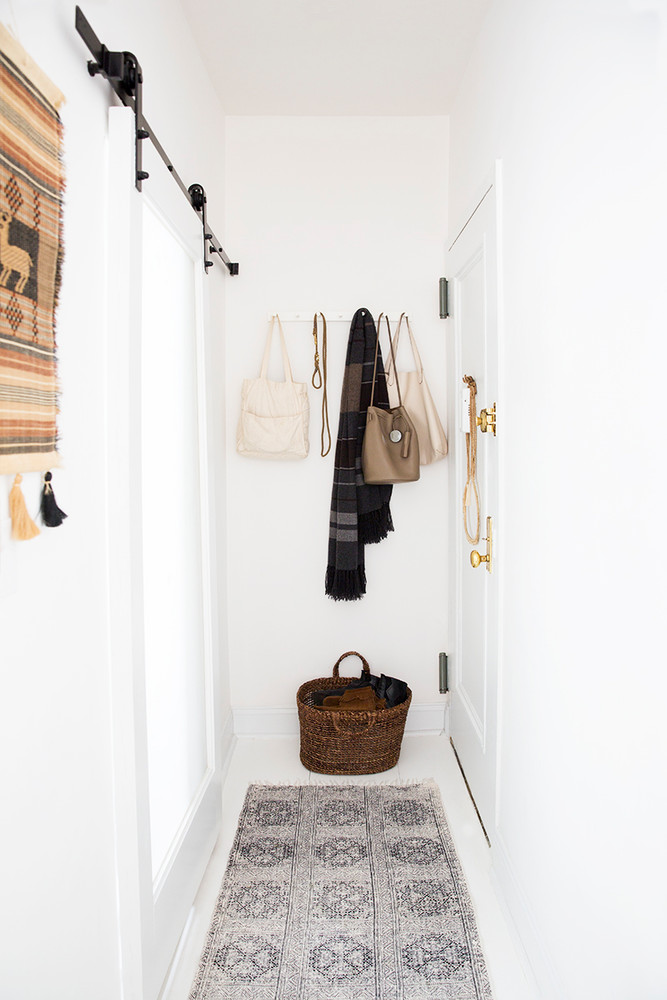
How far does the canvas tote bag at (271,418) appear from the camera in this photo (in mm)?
2666

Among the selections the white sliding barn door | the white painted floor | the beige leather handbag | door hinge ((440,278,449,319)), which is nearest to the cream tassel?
the white sliding barn door

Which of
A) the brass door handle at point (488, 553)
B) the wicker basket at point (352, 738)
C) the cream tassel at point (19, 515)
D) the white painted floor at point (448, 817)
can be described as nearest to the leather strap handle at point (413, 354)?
the brass door handle at point (488, 553)

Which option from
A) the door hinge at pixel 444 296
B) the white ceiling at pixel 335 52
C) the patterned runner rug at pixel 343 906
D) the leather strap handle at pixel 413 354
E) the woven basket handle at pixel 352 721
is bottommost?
the patterned runner rug at pixel 343 906

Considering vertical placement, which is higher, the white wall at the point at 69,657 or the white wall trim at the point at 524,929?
the white wall at the point at 69,657

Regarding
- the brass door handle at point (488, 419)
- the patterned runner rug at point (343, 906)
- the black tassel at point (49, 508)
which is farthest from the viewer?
the brass door handle at point (488, 419)

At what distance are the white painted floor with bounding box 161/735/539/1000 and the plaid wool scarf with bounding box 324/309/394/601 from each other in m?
0.67

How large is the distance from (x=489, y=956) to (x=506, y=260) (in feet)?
5.56

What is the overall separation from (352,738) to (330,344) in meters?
1.49

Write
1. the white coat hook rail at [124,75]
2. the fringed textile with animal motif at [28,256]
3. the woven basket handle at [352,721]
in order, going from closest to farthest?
the fringed textile with animal motif at [28,256] < the white coat hook rail at [124,75] < the woven basket handle at [352,721]

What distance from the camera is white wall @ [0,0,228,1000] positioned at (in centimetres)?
92

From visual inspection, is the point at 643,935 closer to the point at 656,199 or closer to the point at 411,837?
the point at 656,199

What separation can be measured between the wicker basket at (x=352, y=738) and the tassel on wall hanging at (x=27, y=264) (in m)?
1.71

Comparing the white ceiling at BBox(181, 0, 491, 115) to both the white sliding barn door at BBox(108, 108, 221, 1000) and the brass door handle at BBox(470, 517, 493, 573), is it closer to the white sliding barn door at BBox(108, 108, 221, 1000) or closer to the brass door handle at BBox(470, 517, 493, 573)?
the white sliding barn door at BBox(108, 108, 221, 1000)

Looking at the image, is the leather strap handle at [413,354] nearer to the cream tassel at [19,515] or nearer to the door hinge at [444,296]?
the door hinge at [444,296]
